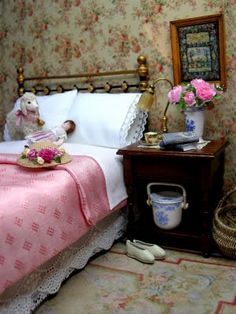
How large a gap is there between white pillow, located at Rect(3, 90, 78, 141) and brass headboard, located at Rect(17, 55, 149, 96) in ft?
0.54

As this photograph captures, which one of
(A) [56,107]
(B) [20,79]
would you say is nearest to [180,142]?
(A) [56,107]

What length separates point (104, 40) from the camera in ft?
9.16

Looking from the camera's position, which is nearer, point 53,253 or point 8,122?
point 53,253

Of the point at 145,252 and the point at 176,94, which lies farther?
the point at 176,94

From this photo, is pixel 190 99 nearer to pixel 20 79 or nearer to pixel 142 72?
pixel 142 72

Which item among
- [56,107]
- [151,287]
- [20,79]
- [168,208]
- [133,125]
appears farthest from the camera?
[20,79]

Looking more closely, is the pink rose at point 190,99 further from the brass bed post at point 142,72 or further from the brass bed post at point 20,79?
the brass bed post at point 20,79

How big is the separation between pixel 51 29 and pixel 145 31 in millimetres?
858

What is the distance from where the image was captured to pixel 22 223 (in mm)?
1554

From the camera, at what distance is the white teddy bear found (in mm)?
2598

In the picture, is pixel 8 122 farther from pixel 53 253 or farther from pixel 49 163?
pixel 53 253

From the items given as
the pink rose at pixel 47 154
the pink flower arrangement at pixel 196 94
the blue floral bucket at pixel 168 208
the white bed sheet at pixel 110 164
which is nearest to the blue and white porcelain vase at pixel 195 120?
the pink flower arrangement at pixel 196 94

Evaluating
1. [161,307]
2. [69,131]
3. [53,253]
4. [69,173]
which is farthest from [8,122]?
[161,307]

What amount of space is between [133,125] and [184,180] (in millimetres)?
627
